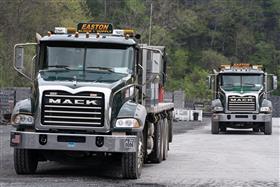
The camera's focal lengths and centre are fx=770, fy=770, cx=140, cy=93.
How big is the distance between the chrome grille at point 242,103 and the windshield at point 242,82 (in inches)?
17.1

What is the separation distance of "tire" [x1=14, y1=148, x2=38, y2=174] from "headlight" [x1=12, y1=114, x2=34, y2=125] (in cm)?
54

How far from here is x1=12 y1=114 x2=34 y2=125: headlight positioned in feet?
44.2

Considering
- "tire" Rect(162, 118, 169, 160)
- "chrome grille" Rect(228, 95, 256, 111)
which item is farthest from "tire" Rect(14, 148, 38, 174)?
"chrome grille" Rect(228, 95, 256, 111)

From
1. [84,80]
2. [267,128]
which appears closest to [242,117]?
[267,128]

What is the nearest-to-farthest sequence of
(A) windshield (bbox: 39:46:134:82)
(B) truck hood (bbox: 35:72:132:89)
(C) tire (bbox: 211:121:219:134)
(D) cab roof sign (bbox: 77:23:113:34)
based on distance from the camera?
1. (B) truck hood (bbox: 35:72:132:89)
2. (A) windshield (bbox: 39:46:134:82)
3. (D) cab roof sign (bbox: 77:23:113:34)
4. (C) tire (bbox: 211:121:219:134)

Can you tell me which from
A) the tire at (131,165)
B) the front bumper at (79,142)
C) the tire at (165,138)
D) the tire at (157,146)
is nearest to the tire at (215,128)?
the tire at (165,138)

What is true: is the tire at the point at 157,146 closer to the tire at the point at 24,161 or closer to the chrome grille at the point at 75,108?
the tire at the point at 24,161

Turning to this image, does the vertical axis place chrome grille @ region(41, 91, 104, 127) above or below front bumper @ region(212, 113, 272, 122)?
above

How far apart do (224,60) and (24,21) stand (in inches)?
2376

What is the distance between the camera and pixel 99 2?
10706cm

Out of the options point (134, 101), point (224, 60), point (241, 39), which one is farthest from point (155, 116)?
point (241, 39)

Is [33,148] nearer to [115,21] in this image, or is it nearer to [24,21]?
[24,21]

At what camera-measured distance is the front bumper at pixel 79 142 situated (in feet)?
43.3

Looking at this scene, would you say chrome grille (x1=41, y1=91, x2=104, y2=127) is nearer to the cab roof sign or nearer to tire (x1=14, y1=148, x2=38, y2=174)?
tire (x1=14, y1=148, x2=38, y2=174)
